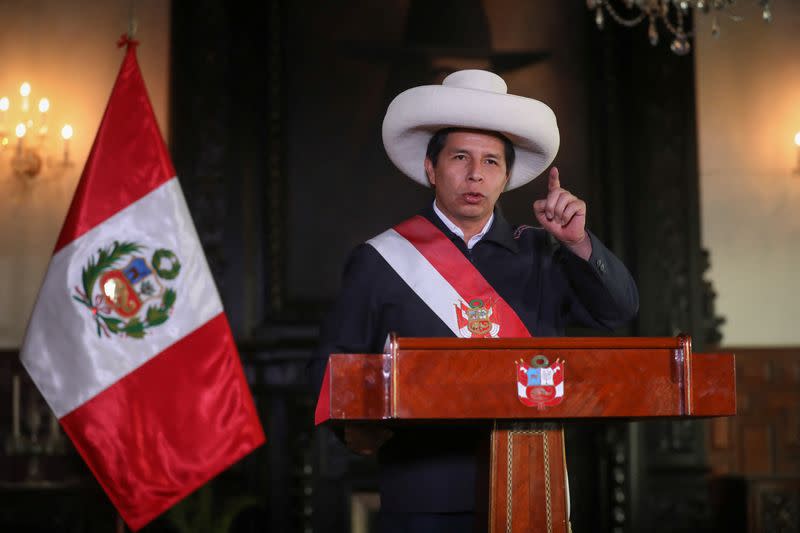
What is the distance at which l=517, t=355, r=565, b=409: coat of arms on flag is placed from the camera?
1.61 meters

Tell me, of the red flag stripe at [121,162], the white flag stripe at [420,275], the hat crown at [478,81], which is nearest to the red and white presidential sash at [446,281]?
the white flag stripe at [420,275]

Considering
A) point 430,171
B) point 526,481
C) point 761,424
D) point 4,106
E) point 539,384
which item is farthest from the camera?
point 761,424

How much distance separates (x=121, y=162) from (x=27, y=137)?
1.18 meters

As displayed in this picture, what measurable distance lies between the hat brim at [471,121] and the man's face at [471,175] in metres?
0.03

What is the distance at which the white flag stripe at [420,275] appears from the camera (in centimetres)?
215

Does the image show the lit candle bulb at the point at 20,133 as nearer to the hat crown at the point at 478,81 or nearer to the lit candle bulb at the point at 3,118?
the lit candle bulb at the point at 3,118

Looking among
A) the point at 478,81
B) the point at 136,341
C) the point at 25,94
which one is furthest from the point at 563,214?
the point at 25,94

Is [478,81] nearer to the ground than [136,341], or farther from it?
farther from it

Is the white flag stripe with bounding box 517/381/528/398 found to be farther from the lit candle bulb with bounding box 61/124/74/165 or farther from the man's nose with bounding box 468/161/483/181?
the lit candle bulb with bounding box 61/124/74/165

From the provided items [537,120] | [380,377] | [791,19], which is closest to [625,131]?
[791,19]

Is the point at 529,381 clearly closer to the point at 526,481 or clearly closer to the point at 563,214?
the point at 526,481

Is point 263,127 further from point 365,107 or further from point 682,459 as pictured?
point 682,459

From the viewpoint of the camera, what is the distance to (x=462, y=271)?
7.28 ft

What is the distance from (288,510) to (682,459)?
174cm
